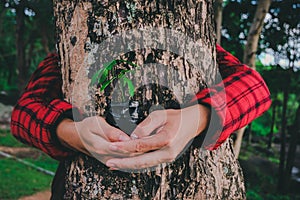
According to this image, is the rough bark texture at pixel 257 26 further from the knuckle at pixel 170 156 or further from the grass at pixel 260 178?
the grass at pixel 260 178

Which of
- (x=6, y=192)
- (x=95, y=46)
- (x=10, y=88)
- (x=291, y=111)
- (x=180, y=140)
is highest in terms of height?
(x=95, y=46)

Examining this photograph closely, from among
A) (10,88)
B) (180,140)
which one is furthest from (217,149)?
(10,88)

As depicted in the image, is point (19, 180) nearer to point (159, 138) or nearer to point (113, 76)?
point (113, 76)

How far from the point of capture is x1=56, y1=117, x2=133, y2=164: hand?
1.31 meters

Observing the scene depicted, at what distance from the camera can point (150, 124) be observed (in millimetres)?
1324

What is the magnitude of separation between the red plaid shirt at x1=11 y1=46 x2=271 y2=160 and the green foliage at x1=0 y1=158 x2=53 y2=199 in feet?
19.2

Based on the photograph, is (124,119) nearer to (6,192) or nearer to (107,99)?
(107,99)

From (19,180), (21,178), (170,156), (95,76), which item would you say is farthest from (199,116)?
(21,178)

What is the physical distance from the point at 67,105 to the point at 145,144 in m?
0.40

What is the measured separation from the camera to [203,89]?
5.08 ft

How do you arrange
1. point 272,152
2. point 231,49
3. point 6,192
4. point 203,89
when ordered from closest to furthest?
point 203,89 → point 231,49 → point 6,192 → point 272,152

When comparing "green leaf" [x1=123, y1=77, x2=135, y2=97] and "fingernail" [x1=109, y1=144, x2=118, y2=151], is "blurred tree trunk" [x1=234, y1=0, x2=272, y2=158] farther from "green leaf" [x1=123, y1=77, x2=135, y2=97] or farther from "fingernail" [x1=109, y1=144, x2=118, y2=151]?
"fingernail" [x1=109, y1=144, x2=118, y2=151]

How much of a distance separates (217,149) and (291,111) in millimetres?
19919


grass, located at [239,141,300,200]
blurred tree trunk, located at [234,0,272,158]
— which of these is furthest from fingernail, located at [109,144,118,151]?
grass, located at [239,141,300,200]
